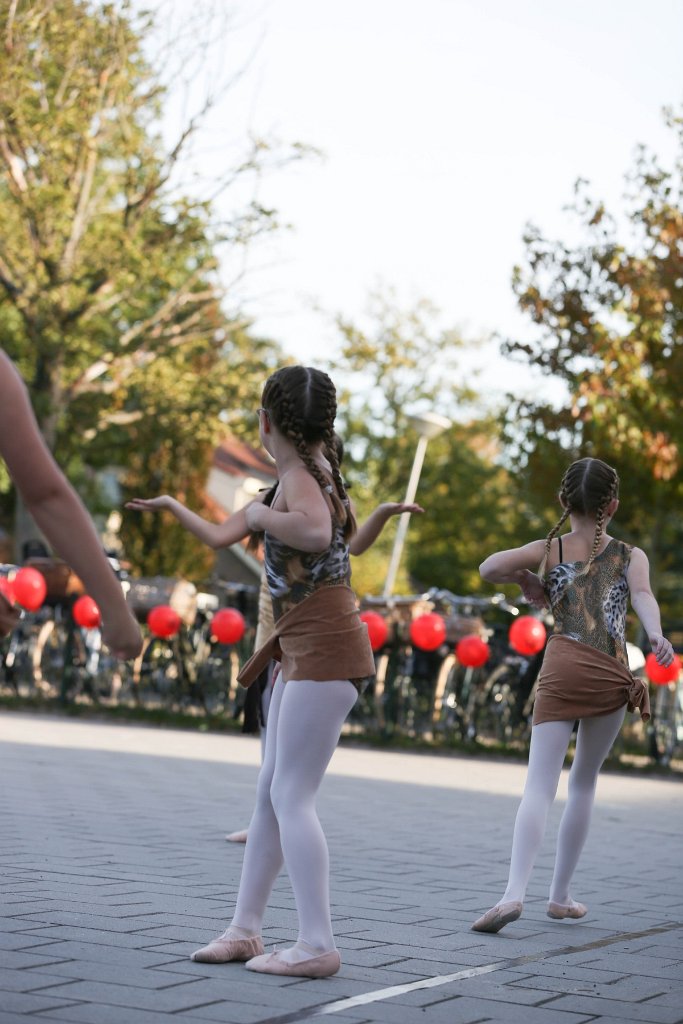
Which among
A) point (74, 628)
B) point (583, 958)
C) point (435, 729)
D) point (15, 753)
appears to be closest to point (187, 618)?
point (74, 628)

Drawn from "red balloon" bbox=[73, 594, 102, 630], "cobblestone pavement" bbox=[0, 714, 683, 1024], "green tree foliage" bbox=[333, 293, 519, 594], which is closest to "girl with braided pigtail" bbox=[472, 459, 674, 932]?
"cobblestone pavement" bbox=[0, 714, 683, 1024]

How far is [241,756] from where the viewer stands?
44.2 ft

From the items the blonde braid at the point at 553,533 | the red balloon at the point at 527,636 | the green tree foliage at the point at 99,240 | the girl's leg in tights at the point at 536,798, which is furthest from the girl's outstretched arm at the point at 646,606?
the green tree foliage at the point at 99,240

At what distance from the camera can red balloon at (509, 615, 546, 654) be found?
13938mm

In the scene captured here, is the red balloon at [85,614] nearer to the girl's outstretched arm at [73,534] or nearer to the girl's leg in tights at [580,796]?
the girl's leg in tights at [580,796]

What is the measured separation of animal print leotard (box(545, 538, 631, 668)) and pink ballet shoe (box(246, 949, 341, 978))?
1.98 m

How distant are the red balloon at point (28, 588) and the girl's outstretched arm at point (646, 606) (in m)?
9.95

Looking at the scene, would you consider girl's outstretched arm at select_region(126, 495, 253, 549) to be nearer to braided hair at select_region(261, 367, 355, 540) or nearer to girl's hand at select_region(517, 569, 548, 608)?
braided hair at select_region(261, 367, 355, 540)

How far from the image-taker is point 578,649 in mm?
6148

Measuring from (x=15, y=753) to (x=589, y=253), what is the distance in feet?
42.9

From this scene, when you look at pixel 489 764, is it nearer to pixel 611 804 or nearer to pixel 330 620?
pixel 611 804

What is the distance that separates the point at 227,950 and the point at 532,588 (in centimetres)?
213

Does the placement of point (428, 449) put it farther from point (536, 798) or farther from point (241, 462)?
point (536, 798)

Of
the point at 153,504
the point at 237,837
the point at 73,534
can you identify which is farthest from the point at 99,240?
the point at 73,534
